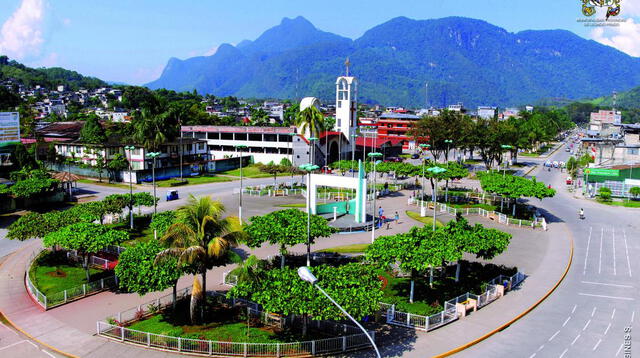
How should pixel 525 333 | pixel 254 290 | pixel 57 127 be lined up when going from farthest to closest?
pixel 57 127 → pixel 525 333 → pixel 254 290

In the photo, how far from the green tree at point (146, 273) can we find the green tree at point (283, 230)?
5.77 meters

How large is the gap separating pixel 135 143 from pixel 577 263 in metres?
63.9

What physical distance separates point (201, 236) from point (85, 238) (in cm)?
1030

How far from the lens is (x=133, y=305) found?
27359 mm

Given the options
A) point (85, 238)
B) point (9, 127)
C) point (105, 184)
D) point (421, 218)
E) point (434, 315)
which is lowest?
point (434, 315)

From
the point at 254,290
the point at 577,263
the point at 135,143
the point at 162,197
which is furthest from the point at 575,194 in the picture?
the point at 135,143

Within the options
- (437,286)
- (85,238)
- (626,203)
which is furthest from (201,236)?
(626,203)

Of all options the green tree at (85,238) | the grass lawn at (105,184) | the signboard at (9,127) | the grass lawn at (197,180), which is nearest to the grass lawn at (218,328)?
the green tree at (85,238)

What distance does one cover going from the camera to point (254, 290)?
23016mm

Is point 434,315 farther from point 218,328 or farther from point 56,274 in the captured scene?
point 56,274

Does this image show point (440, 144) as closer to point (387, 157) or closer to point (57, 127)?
point (387, 157)

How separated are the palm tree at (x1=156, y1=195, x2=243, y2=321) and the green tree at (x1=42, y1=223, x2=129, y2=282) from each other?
8435 mm

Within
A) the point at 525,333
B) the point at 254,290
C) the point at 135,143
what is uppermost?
the point at 135,143

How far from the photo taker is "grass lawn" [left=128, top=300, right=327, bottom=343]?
23.2 m
